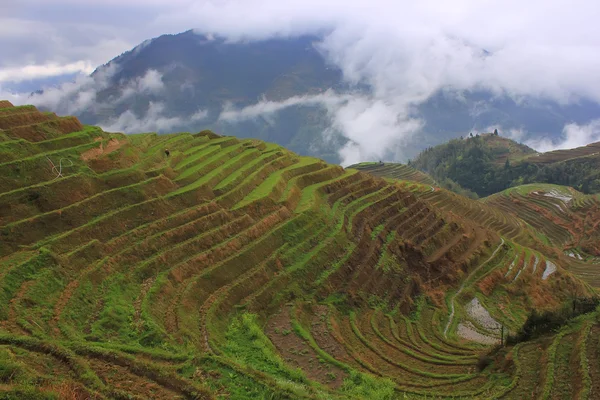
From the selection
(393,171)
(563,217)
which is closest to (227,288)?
(563,217)

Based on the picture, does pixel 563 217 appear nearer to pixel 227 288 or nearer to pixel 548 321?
pixel 548 321

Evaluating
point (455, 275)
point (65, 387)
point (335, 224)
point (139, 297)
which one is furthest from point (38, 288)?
point (455, 275)

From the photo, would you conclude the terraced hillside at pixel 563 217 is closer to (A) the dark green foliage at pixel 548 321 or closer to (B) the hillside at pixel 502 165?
(B) the hillside at pixel 502 165

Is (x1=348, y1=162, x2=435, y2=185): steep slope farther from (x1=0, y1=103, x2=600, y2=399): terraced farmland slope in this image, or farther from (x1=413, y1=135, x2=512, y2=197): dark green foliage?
(x1=0, y1=103, x2=600, y2=399): terraced farmland slope

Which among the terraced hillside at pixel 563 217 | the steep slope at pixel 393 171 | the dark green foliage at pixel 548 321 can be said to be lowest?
the dark green foliage at pixel 548 321

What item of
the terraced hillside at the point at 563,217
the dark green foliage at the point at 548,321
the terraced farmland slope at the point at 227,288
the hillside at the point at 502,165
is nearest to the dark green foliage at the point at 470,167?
the hillside at the point at 502,165

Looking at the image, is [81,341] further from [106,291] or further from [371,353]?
[371,353]
